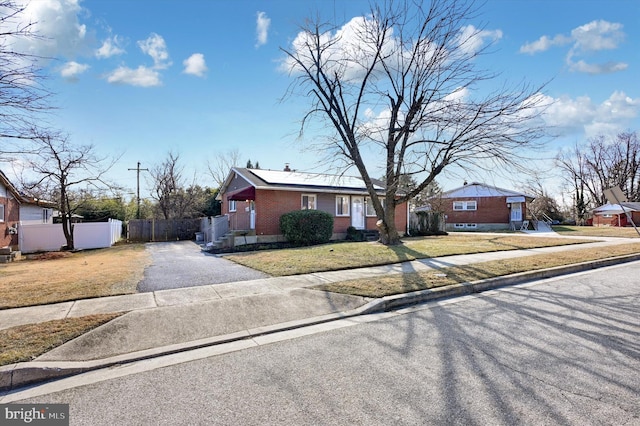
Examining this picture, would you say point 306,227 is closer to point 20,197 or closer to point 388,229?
point 388,229

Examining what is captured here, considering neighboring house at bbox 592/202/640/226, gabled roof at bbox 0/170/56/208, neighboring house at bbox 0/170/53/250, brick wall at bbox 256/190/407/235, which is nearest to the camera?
neighboring house at bbox 0/170/53/250

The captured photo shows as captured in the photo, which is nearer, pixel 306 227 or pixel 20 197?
pixel 306 227

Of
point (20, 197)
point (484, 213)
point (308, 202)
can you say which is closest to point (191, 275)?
point (308, 202)

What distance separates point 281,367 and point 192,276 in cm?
550

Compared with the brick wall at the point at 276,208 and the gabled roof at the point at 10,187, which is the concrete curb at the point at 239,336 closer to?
the brick wall at the point at 276,208

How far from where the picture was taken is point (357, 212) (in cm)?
2034

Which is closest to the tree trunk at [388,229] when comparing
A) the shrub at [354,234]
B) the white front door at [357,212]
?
the shrub at [354,234]

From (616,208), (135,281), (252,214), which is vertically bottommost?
(135,281)

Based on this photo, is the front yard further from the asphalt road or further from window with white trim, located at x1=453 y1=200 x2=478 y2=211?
window with white trim, located at x1=453 y1=200 x2=478 y2=211

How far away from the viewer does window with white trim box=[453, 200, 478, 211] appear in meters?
34.4

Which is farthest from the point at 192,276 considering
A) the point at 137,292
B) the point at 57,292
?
the point at 57,292

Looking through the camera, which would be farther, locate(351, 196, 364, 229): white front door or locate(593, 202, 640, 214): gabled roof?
locate(593, 202, 640, 214): gabled roof

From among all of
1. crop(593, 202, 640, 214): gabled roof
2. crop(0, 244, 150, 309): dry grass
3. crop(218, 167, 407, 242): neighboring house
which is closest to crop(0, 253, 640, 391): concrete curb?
Result: crop(0, 244, 150, 309): dry grass

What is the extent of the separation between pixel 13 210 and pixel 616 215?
55450mm
